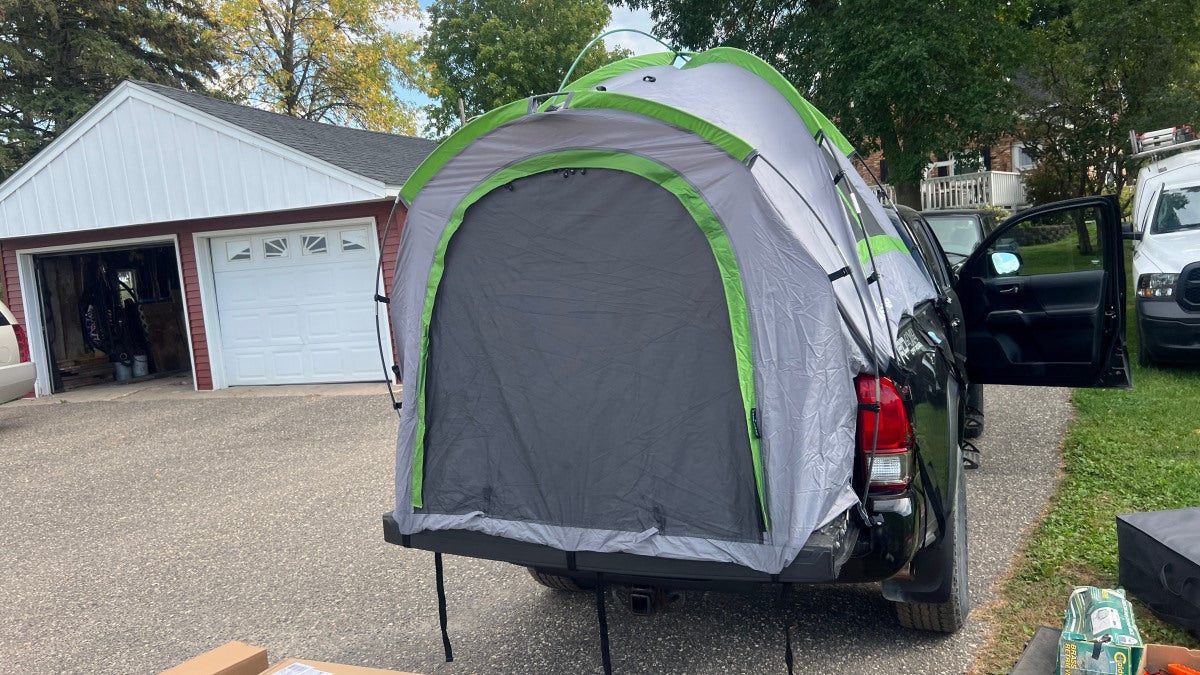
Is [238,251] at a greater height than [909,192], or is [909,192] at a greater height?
[909,192]

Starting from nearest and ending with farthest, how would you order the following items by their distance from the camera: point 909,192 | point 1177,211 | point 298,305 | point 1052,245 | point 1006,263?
point 1006,263, point 1052,245, point 1177,211, point 298,305, point 909,192

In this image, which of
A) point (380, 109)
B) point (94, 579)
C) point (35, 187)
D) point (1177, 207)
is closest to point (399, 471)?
point (94, 579)

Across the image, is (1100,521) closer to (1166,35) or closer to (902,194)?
(902,194)

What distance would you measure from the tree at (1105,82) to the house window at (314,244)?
12599 mm

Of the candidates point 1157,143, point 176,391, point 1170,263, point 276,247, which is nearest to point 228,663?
point 1170,263

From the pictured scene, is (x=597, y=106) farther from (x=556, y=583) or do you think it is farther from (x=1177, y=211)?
(x=1177, y=211)

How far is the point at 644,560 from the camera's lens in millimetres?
2857

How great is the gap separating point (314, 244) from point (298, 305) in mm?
931

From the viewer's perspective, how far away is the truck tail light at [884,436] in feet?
9.20

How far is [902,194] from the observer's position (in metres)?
15.7

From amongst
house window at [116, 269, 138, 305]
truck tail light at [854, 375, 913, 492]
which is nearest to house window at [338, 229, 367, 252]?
house window at [116, 269, 138, 305]

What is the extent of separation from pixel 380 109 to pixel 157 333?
59.3 feet

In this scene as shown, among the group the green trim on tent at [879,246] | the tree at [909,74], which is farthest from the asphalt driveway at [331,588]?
the tree at [909,74]

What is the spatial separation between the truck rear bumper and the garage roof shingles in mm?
7713
